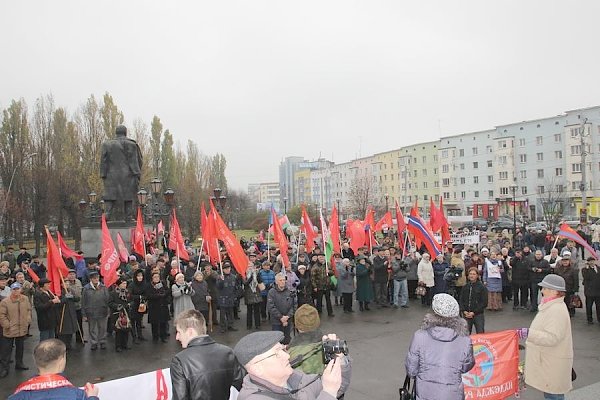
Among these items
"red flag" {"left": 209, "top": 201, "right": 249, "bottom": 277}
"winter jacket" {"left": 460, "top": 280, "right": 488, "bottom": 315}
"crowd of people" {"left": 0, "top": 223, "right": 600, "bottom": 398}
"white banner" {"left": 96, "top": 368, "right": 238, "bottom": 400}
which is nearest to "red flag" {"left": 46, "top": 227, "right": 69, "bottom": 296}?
"crowd of people" {"left": 0, "top": 223, "right": 600, "bottom": 398}

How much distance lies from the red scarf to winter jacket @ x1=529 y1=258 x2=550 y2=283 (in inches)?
496

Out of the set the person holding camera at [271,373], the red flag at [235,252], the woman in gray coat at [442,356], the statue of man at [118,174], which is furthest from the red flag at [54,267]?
the statue of man at [118,174]

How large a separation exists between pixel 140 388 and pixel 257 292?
660 centimetres

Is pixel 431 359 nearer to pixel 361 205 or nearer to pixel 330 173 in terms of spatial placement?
pixel 361 205

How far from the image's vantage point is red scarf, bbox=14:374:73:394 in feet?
11.6

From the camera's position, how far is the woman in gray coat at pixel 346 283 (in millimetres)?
14305

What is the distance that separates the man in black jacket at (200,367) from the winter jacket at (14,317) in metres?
6.57

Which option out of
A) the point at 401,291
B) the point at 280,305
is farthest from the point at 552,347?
the point at 401,291

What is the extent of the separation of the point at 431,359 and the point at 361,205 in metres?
62.4

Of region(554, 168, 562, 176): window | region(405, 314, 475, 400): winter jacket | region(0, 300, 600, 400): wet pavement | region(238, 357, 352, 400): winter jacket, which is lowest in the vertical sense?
region(0, 300, 600, 400): wet pavement

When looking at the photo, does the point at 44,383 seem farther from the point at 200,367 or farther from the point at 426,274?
the point at 426,274

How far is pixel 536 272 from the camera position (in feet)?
43.8

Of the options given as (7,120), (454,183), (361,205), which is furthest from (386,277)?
(454,183)

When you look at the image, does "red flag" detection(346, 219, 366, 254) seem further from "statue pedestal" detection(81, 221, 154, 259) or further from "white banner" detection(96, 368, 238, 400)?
"white banner" detection(96, 368, 238, 400)
